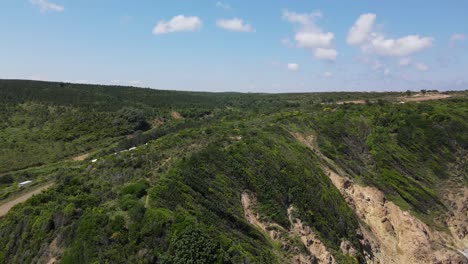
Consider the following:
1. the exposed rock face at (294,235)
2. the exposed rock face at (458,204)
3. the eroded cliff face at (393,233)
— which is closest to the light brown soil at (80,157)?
the eroded cliff face at (393,233)

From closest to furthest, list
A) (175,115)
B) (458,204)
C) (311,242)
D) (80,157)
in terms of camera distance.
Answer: (311,242)
(458,204)
(80,157)
(175,115)

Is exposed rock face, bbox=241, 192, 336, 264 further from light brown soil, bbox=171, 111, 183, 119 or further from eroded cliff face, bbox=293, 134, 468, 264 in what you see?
light brown soil, bbox=171, 111, 183, 119

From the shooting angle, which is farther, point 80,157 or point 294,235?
point 80,157

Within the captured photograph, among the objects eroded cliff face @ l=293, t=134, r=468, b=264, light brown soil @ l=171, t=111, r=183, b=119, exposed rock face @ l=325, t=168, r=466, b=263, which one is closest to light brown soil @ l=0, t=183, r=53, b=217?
eroded cliff face @ l=293, t=134, r=468, b=264

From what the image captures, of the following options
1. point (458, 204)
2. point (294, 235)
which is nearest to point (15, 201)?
point (294, 235)

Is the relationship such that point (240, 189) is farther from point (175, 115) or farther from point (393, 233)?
point (175, 115)

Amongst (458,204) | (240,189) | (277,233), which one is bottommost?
(458,204)
